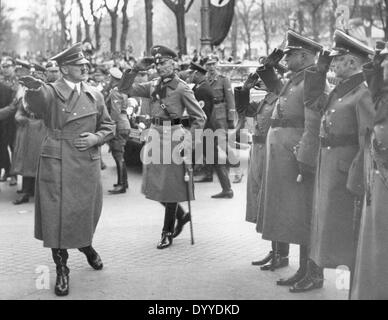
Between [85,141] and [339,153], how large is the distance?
2.15m

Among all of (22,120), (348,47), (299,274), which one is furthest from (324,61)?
(22,120)

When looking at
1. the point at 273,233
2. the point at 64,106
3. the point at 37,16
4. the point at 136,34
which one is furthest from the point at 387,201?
the point at 136,34

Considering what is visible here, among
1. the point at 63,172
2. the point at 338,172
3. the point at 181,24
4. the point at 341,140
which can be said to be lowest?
the point at 63,172

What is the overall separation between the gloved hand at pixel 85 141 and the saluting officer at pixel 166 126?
160cm

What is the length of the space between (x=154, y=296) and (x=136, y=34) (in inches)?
3749

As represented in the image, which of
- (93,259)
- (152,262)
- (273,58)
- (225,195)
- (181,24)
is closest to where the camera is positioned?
(93,259)

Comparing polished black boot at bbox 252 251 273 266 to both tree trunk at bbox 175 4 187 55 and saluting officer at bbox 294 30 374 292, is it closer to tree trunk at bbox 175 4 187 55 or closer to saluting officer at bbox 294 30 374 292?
saluting officer at bbox 294 30 374 292

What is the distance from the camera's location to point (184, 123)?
7.86m

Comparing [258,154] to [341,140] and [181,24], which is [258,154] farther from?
[181,24]

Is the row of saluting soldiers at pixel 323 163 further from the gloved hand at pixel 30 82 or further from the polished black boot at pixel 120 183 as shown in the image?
the polished black boot at pixel 120 183

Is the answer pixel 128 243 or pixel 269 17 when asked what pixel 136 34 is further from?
pixel 128 243

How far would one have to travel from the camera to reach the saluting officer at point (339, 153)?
5.43 metres

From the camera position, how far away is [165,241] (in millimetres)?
7879

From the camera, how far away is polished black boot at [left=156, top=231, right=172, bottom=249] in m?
7.82
